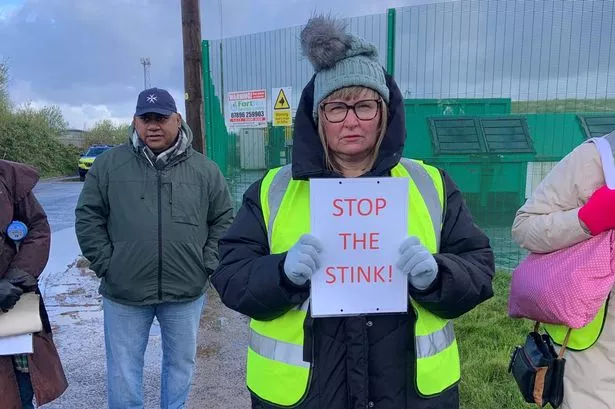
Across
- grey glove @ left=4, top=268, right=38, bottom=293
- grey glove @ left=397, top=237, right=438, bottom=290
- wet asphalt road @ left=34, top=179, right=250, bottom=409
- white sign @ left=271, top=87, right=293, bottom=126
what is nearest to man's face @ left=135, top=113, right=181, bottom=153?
grey glove @ left=4, top=268, right=38, bottom=293

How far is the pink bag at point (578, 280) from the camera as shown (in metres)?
1.84

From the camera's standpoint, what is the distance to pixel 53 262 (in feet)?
27.9

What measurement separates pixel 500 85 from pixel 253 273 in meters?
4.92

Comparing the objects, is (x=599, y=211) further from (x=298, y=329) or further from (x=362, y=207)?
(x=298, y=329)

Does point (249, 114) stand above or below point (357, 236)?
above

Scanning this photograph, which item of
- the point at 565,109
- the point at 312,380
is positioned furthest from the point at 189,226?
the point at 565,109

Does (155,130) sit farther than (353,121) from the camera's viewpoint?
Yes

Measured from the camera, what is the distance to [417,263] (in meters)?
1.54

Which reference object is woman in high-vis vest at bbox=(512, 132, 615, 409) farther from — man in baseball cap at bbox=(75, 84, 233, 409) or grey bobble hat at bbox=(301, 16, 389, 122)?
man in baseball cap at bbox=(75, 84, 233, 409)

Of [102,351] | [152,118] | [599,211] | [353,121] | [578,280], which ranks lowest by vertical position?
[102,351]

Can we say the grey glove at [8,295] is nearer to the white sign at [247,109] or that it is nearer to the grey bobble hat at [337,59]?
the grey bobble hat at [337,59]

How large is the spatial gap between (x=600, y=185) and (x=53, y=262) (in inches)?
328

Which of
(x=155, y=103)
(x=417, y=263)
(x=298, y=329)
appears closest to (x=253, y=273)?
(x=298, y=329)

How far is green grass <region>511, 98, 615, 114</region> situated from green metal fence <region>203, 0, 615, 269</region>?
1cm
